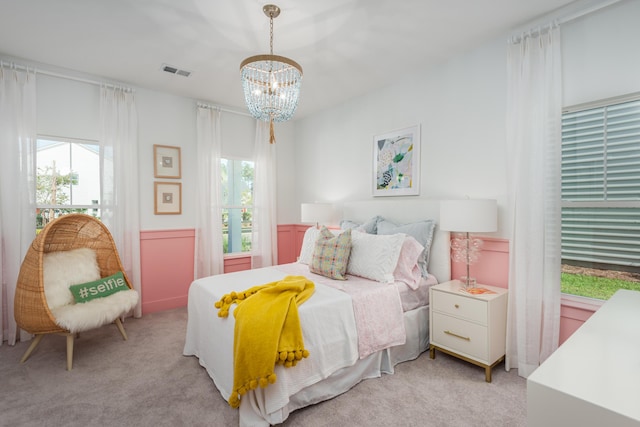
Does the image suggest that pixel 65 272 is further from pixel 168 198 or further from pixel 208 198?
pixel 208 198

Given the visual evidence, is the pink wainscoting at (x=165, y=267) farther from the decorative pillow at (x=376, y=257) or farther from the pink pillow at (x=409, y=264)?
the pink pillow at (x=409, y=264)

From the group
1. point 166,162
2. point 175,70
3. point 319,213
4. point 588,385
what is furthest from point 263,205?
point 588,385

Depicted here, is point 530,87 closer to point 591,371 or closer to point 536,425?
point 591,371

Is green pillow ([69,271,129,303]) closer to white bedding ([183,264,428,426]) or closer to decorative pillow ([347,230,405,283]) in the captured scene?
white bedding ([183,264,428,426])

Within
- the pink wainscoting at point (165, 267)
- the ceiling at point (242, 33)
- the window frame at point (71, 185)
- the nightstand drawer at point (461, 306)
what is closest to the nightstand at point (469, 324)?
the nightstand drawer at point (461, 306)

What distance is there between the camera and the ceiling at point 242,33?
224 centimetres

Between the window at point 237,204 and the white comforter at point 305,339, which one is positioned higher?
the window at point 237,204

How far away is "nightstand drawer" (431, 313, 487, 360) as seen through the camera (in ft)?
7.58

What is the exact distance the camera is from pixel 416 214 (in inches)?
126

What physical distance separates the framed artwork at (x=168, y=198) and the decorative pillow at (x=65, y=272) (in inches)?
36.5

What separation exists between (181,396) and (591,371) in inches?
88.4

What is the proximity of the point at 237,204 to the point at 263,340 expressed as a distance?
3.04 meters

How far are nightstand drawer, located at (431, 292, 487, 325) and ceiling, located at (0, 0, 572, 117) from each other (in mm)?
2161

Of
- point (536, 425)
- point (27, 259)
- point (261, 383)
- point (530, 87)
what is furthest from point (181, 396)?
point (530, 87)
